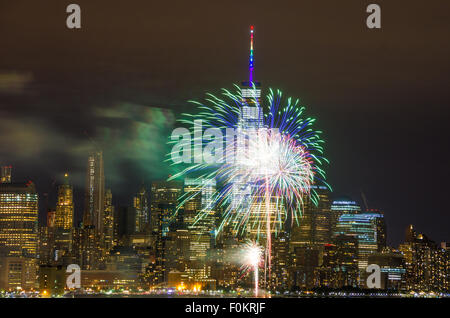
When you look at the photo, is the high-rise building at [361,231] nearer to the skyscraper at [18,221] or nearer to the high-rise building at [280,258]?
the high-rise building at [280,258]

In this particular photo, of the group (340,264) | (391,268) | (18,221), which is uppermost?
(18,221)

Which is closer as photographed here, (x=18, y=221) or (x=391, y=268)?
(x=18, y=221)

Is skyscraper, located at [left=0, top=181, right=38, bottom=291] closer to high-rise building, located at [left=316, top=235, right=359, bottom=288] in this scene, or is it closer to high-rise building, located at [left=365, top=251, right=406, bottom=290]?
high-rise building, located at [left=316, top=235, right=359, bottom=288]

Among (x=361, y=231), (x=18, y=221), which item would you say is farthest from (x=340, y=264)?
(x=18, y=221)

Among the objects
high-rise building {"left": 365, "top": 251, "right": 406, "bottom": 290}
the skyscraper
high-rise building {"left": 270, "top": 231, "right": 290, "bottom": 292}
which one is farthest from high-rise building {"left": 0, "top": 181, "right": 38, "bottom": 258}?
high-rise building {"left": 365, "top": 251, "right": 406, "bottom": 290}

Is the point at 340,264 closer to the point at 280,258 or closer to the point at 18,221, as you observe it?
the point at 280,258

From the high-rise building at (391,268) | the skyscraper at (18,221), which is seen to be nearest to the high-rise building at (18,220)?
the skyscraper at (18,221)

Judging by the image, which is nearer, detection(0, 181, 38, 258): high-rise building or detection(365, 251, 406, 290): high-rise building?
detection(0, 181, 38, 258): high-rise building
